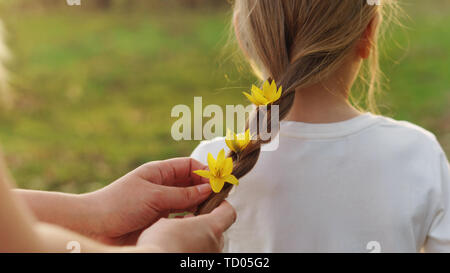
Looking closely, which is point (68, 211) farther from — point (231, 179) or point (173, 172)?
point (231, 179)

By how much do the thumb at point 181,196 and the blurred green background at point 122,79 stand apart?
1425 millimetres

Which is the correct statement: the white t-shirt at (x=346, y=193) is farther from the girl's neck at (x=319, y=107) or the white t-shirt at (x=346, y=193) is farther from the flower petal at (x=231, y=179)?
the flower petal at (x=231, y=179)

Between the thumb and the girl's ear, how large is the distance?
59cm

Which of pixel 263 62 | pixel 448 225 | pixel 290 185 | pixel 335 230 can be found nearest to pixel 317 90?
pixel 263 62

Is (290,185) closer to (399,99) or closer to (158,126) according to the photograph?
(158,126)

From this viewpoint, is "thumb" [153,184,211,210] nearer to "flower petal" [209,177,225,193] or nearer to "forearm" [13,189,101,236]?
"flower petal" [209,177,225,193]

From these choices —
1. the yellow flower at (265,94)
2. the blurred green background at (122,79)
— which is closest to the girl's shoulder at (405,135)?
the yellow flower at (265,94)

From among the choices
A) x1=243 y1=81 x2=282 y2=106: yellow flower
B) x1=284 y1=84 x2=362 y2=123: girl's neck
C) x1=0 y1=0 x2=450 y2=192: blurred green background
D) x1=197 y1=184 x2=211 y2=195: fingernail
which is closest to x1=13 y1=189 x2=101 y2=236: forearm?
x1=197 y1=184 x2=211 y2=195: fingernail

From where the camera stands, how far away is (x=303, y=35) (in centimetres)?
130

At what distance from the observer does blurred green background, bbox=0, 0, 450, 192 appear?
3.52 metres

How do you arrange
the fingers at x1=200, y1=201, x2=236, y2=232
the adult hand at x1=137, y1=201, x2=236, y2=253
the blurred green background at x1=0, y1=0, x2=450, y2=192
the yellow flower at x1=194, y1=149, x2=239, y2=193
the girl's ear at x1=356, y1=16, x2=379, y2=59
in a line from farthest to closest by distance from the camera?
the blurred green background at x1=0, y1=0, x2=450, y2=192 → the girl's ear at x1=356, y1=16, x2=379, y2=59 → the yellow flower at x1=194, y1=149, x2=239, y2=193 → the fingers at x1=200, y1=201, x2=236, y2=232 → the adult hand at x1=137, y1=201, x2=236, y2=253

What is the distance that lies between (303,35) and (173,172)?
49 centimetres

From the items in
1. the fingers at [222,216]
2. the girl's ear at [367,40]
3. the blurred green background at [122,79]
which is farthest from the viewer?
the blurred green background at [122,79]

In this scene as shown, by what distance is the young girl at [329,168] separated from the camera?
4.22 ft
